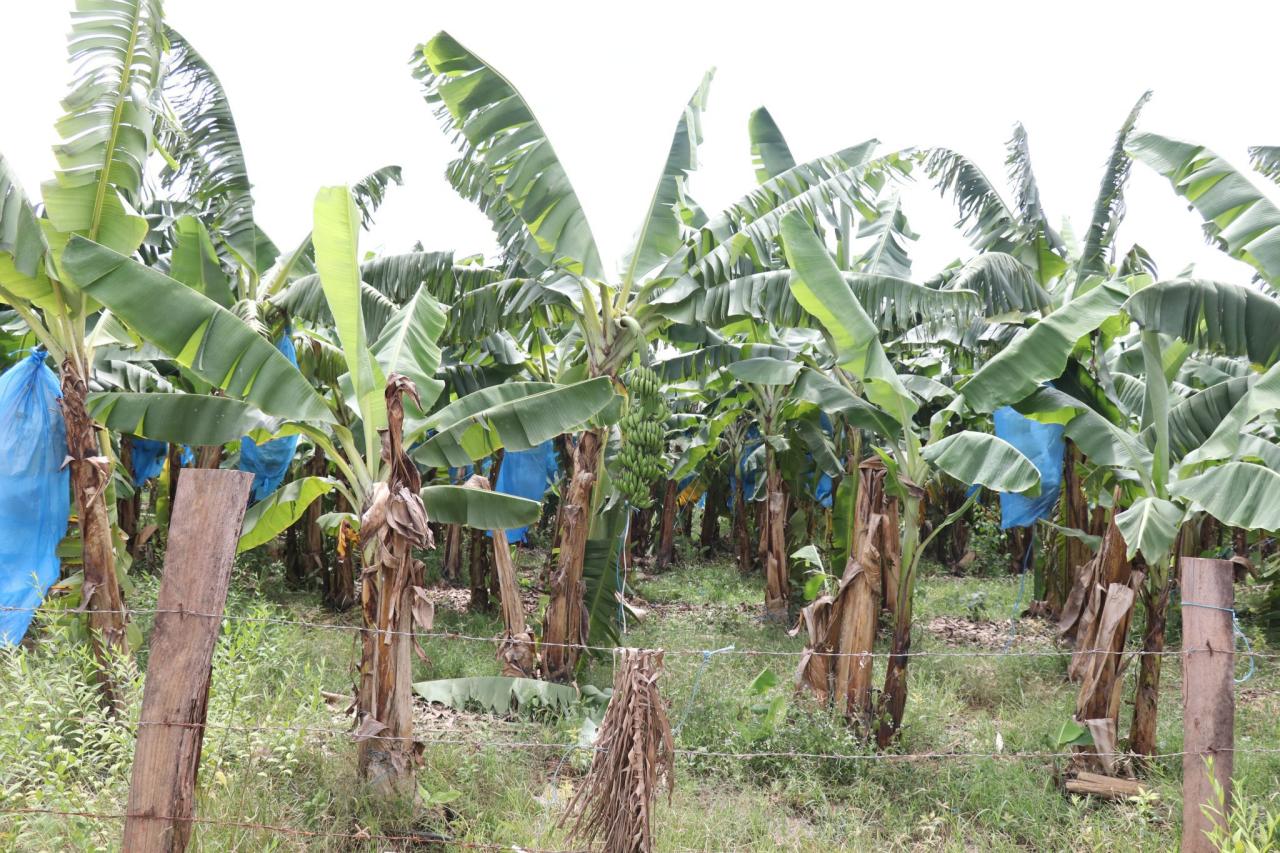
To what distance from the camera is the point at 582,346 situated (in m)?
7.54

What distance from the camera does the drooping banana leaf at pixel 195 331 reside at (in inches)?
165

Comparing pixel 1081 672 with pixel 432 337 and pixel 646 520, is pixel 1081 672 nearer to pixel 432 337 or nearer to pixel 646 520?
pixel 432 337

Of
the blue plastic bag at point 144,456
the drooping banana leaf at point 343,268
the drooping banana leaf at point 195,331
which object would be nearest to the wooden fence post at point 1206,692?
the drooping banana leaf at point 343,268

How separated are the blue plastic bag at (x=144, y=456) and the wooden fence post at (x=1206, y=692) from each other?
9889 mm

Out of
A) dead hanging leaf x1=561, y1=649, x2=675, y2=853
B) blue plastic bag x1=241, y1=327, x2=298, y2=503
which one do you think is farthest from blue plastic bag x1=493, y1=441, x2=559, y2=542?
dead hanging leaf x1=561, y1=649, x2=675, y2=853

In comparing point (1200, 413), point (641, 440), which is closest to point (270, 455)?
point (641, 440)

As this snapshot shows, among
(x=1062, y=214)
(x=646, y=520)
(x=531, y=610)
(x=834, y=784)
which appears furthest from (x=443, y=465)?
(x=646, y=520)

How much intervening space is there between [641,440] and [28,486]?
3439mm

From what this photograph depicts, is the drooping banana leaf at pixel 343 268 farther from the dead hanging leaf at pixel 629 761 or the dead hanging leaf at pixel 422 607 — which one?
the dead hanging leaf at pixel 629 761

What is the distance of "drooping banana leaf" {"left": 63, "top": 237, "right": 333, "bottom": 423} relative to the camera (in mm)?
4188

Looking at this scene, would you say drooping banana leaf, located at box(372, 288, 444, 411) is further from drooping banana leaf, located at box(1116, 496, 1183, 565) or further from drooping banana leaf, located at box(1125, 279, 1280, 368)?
drooping banana leaf, located at box(1125, 279, 1280, 368)

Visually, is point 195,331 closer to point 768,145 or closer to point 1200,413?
point 768,145

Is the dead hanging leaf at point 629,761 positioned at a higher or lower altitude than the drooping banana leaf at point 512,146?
lower

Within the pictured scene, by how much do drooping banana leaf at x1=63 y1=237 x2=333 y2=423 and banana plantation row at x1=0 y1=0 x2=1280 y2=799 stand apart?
1 cm
